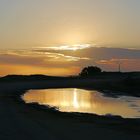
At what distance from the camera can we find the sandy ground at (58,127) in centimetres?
1540

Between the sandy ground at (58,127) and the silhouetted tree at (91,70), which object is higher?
the silhouetted tree at (91,70)

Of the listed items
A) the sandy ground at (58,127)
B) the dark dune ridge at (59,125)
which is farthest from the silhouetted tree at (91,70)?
the sandy ground at (58,127)

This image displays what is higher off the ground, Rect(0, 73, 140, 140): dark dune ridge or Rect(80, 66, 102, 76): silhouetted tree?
Rect(80, 66, 102, 76): silhouetted tree

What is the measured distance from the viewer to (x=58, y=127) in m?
17.7

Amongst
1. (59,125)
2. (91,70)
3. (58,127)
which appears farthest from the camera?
(91,70)

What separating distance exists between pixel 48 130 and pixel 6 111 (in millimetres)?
7154

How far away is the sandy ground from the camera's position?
15398mm

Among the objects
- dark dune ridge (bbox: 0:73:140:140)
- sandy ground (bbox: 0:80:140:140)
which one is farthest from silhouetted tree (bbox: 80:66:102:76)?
sandy ground (bbox: 0:80:140:140)

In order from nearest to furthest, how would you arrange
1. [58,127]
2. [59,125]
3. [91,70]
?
[58,127] < [59,125] < [91,70]

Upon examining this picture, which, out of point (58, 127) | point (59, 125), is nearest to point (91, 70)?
point (59, 125)

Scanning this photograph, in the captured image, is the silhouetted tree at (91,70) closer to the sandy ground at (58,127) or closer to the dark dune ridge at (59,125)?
the dark dune ridge at (59,125)

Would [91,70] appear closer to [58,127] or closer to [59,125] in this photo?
[59,125]

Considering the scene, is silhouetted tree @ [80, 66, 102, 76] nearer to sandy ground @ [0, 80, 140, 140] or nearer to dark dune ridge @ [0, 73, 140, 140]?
dark dune ridge @ [0, 73, 140, 140]

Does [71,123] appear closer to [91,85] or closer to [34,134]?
[34,134]
